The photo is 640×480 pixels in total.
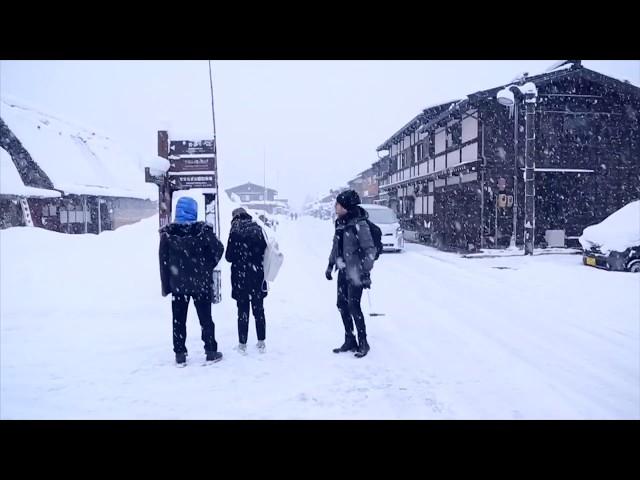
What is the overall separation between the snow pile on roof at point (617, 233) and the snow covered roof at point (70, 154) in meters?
19.3

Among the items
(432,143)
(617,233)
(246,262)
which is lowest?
(617,233)

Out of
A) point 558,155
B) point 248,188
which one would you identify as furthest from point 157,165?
point 248,188

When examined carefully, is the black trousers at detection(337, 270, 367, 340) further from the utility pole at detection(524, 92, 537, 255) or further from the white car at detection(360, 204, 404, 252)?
the utility pole at detection(524, 92, 537, 255)

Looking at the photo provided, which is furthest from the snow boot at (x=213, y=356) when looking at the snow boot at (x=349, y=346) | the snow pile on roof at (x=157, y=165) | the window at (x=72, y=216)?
the window at (x=72, y=216)

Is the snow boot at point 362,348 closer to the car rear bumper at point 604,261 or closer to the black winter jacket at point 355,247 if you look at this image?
the black winter jacket at point 355,247

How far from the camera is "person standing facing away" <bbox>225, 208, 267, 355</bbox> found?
453 cm

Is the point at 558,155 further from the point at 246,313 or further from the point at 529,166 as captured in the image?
the point at 246,313

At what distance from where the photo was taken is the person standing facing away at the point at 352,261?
4.57 meters

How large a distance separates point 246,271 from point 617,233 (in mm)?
9869

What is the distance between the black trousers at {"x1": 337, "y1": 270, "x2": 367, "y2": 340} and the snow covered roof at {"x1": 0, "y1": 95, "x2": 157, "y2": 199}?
62.1 feet

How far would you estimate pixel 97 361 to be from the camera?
178 inches

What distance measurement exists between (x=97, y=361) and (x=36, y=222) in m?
17.9

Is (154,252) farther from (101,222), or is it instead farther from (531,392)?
(101,222)

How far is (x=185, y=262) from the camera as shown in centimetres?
416
